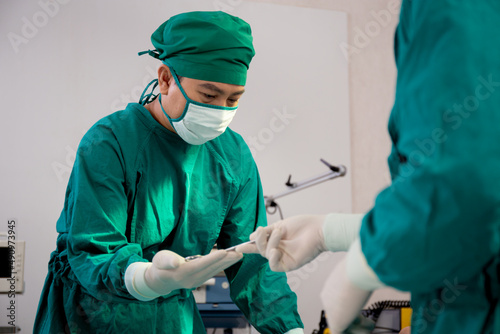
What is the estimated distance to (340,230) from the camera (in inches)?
32.8

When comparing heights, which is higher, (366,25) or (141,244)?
(366,25)

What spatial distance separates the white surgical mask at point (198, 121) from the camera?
4.47 feet

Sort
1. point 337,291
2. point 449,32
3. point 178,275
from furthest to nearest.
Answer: point 178,275 < point 337,291 < point 449,32

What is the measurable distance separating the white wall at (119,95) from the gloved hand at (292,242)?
2252 millimetres

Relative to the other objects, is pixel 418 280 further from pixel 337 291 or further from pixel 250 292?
pixel 250 292

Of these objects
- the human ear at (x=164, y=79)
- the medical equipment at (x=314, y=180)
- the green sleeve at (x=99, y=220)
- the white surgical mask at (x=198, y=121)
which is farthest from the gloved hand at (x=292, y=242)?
the medical equipment at (x=314, y=180)

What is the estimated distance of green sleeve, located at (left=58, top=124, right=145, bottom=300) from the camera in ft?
3.76

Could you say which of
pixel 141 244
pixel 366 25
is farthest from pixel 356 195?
pixel 141 244

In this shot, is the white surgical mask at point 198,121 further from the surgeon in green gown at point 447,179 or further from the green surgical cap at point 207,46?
the surgeon in green gown at point 447,179

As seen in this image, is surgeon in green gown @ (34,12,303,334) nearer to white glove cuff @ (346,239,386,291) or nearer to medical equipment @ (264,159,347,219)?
white glove cuff @ (346,239,386,291)

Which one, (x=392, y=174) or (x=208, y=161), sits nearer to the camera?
(x=392, y=174)

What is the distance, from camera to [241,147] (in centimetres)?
151

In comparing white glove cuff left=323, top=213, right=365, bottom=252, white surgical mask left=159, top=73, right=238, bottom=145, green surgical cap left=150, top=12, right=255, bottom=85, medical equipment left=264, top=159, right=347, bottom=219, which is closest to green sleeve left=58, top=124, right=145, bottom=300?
white surgical mask left=159, top=73, right=238, bottom=145

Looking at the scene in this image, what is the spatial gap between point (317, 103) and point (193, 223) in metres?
2.30
